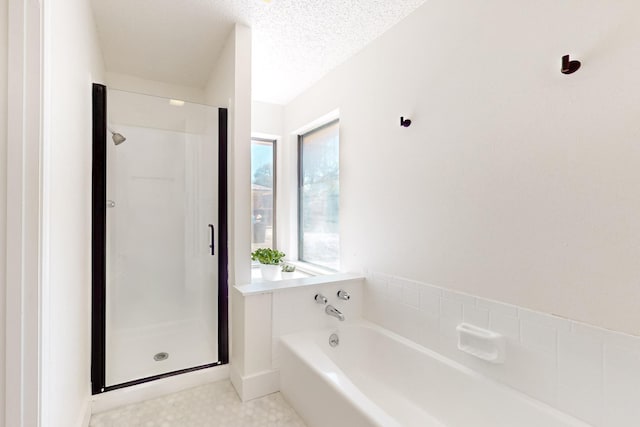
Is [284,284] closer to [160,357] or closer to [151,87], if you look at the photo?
[160,357]

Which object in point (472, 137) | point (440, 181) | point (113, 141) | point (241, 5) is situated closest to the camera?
point (472, 137)

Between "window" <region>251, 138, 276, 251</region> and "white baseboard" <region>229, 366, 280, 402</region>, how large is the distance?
1.72m

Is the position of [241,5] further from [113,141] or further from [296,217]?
[296,217]

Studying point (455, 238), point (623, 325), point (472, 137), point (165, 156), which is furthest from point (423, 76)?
point (165, 156)

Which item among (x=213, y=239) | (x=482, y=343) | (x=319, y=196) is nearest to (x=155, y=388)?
(x=213, y=239)

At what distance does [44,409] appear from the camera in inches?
39.9

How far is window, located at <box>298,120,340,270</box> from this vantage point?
2920mm

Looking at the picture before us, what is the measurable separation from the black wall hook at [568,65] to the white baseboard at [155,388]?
8.11 ft

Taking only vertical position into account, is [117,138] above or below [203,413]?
above

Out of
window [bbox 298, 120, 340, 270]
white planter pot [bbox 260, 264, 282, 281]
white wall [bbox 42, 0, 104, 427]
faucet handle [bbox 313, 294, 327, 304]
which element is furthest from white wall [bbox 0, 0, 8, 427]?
window [bbox 298, 120, 340, 270]

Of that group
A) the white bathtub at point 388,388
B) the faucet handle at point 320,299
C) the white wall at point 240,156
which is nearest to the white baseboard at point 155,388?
the white bathtub at point 388,388

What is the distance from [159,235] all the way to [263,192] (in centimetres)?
144

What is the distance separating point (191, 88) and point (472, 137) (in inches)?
108

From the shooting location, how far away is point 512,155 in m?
1.42
